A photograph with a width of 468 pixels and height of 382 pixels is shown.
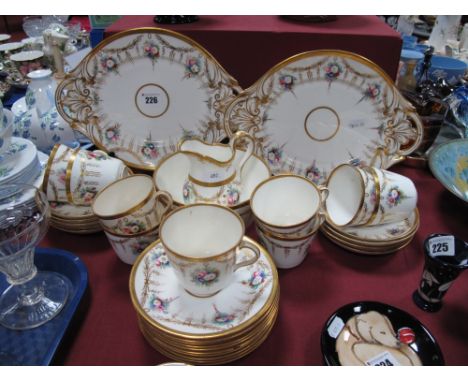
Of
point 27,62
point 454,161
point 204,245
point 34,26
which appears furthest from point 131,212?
point 34,26

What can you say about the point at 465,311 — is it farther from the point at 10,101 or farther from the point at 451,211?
the point at 10,101

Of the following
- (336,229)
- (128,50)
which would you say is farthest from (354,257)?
(128,50)

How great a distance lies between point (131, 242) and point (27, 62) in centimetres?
99

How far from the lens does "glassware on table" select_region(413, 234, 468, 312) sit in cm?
60

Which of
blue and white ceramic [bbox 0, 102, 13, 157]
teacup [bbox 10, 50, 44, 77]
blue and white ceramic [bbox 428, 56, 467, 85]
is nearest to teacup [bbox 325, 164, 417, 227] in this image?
blue and white ceramic [bbox 428, 56, 467, 85]

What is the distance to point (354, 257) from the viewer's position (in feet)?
2.51

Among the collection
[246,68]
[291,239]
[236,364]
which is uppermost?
[246,68]

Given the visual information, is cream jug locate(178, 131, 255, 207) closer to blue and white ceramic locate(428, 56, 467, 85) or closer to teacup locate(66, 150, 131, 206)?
teacup locate(66, 150, 131, 206)

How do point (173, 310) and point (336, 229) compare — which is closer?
point (173, 310)

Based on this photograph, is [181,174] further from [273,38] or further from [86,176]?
[273,38]

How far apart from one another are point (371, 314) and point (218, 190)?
0.36 metres

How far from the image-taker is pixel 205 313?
0.58 metres

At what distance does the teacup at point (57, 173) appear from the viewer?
76 cm

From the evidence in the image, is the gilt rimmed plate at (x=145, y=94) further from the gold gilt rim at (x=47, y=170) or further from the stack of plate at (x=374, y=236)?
the stack of plate at (x=374, y=236)
